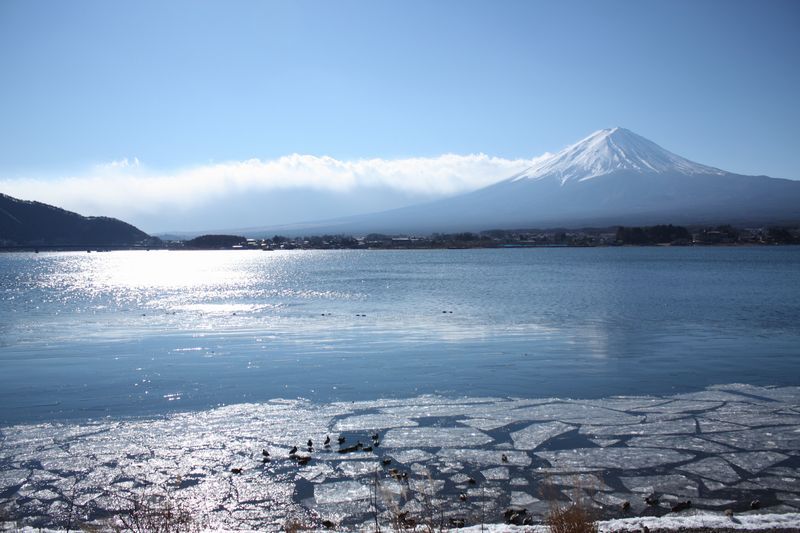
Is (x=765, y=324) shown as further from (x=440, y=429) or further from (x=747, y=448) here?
(x=440, y=429)

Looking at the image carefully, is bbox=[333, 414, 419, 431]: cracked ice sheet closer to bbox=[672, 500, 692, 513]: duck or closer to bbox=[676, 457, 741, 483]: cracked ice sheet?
bbox=[676, 457, 741, 483]: cracked ice sheet

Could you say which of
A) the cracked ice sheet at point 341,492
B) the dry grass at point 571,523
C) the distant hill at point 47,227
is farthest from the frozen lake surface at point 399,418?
the distant hill at point 47,227

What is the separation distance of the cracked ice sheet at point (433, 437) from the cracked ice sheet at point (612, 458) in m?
0.91

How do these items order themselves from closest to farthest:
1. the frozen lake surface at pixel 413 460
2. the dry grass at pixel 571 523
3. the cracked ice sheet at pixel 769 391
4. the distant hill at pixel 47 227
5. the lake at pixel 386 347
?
the dry grass at pixel 571 523 → the frozen lake surface at pixel 413 460 → the cracked ice sheet at pixel 769 391 → the lake at pixel 386 347 → the distant hill at pixel 47 227

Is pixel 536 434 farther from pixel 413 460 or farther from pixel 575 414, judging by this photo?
pixel 413 460

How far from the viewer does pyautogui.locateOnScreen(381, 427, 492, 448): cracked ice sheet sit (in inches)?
325

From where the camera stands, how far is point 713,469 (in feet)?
24.1

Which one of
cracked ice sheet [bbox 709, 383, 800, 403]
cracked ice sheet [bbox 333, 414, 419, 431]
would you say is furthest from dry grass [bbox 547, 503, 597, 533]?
cracked ice sheet [bbox 709, 383, 800, 403]

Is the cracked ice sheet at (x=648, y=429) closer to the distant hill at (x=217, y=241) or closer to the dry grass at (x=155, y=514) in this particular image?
the dry grass at (x=155, y=514)

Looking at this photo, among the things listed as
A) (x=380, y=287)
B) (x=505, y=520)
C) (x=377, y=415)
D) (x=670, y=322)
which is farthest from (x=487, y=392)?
(x=380, y=287)

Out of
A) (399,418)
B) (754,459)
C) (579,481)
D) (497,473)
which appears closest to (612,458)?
(579,481)

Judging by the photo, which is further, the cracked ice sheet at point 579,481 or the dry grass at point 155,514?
the cracked ice sheet at point 579,481

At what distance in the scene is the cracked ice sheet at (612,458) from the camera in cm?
746

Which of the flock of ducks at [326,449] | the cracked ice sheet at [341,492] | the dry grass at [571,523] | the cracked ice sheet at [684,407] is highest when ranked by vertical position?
the dry grass at [571,523]
